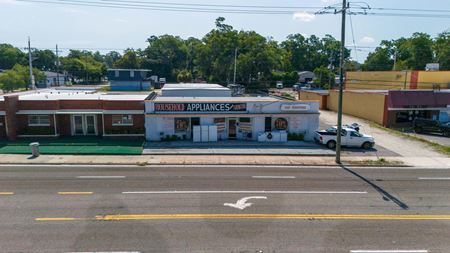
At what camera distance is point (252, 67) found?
241 ft

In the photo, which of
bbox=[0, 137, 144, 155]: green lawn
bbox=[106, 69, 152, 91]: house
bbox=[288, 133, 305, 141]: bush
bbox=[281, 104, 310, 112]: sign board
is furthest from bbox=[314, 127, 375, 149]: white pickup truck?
bbox=[106, 69, 152, 91]: house

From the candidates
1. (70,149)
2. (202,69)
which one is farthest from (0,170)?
(202,69)

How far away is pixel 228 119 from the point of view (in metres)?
27.6

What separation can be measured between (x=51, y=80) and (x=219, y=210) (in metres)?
102

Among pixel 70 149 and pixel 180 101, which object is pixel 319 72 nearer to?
pixel 180 101

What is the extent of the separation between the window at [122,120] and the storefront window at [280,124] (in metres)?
12.3

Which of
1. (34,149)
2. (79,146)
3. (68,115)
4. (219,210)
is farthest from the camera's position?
(68,115)

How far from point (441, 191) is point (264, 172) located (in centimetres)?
856

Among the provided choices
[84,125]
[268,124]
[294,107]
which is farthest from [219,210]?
[84,125]

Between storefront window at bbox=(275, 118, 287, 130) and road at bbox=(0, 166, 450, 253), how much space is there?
981cm

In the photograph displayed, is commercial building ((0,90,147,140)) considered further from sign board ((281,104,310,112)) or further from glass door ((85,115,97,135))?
sign board ((281,104,310,112))

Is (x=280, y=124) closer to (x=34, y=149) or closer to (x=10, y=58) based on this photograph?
(x=34, y=149)

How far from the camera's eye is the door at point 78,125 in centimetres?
2794

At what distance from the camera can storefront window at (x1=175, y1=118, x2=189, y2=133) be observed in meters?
27.1
